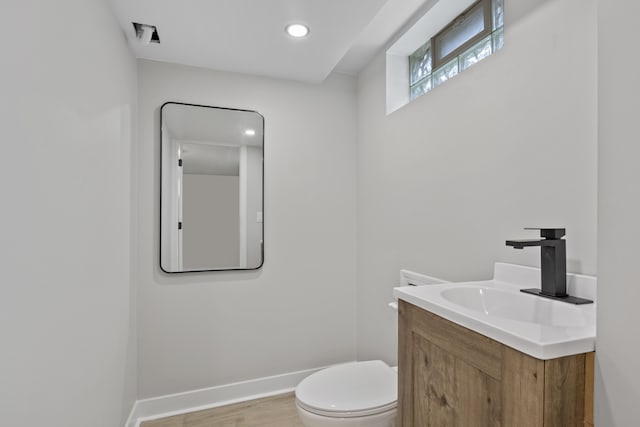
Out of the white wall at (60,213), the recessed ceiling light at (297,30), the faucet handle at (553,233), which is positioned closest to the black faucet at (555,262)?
the faucet handle at (553,233)

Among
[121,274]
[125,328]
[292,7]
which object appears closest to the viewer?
[292,7]

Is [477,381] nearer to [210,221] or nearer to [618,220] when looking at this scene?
[618,220]

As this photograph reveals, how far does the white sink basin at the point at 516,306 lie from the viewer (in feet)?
3.17

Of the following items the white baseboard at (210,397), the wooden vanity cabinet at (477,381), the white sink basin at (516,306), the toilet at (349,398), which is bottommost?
the white baseboard at (210,397)

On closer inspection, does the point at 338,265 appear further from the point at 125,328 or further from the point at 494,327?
the point at 494,327

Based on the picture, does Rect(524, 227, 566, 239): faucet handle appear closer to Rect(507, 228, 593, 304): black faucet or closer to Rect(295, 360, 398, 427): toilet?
Rect(507, 228, 593, 304): black faucet

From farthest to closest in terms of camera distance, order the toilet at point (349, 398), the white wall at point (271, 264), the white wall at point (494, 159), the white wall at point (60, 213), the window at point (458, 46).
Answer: the white wall at point (271, 264), the window at point (458, 46), the toilet at point (349, 398), the white wall at point (494, 159), the white wall at point (60, 213)

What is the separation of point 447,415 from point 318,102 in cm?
218

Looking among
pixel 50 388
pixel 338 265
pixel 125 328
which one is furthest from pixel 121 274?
pixel 338 265

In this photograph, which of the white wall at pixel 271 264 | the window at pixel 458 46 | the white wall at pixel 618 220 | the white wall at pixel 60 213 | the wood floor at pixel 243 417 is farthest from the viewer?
the white wall at pixel 271 264

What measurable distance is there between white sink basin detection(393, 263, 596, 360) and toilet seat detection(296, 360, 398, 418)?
25.2 inches

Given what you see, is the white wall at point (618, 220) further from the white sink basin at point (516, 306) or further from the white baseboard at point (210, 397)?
the white baseboard at point (210, 397)

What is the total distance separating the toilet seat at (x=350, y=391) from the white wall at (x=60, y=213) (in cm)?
88

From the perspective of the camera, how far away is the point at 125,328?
187cm
